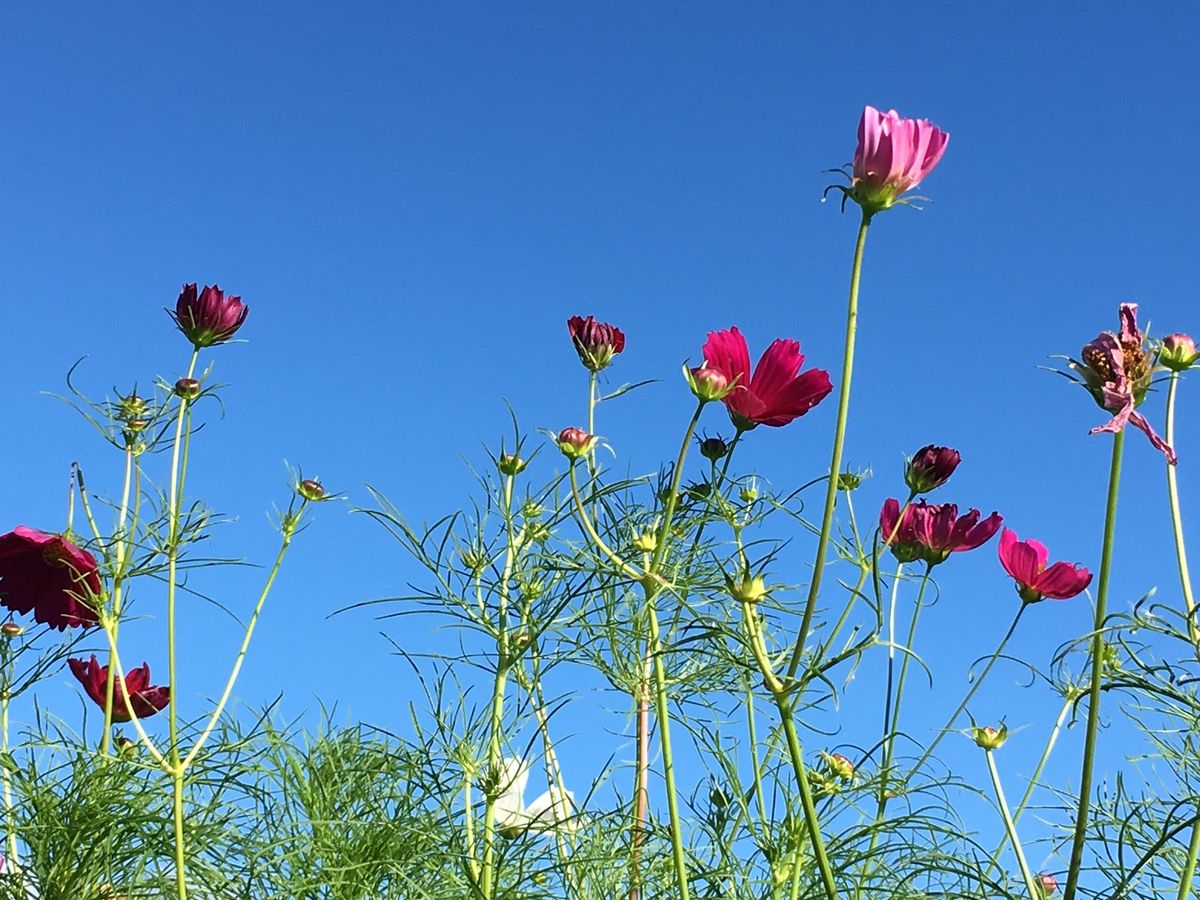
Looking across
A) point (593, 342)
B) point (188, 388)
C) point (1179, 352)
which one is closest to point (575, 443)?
point (593, 342)

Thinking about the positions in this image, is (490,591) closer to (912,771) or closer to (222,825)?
(222,825)

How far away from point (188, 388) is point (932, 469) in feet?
2.97

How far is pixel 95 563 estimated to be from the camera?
4.80 ft

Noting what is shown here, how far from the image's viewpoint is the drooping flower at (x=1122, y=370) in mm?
919

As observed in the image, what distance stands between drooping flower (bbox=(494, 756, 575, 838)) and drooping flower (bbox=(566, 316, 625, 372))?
0.54 m

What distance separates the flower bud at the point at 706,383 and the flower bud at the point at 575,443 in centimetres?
16

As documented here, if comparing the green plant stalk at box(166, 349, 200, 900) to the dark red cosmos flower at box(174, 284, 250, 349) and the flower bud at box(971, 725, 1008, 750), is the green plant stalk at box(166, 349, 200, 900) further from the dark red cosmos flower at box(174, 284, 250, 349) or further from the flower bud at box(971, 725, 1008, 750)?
the flower bud at box(971, 725, 1008, 750)

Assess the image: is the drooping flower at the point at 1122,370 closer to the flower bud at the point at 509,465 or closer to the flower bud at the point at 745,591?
the flower bud at the point at 745,591

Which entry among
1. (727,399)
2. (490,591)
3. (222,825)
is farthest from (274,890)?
(727,399)

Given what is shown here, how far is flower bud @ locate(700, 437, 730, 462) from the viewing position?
1282 millimetres

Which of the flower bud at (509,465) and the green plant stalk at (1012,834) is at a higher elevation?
the flower bud at (509,465)

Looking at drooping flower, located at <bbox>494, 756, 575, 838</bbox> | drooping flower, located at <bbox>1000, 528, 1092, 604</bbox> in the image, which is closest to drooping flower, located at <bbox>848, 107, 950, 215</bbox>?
drooping flower, located at <bbox>1000, 528, 1092, 604</bbox>

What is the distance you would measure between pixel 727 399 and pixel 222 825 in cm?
89

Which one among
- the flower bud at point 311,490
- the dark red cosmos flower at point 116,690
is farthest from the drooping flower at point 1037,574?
the dark red cosmos flower at point 116,690
